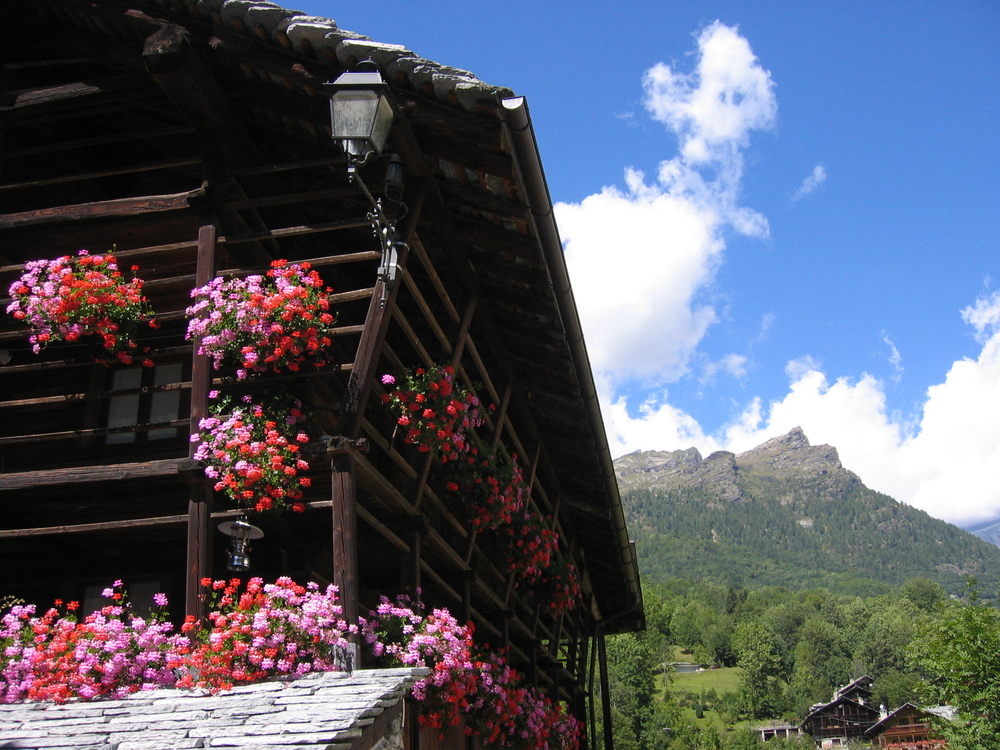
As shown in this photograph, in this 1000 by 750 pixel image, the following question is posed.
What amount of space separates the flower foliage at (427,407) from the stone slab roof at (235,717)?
2397mm

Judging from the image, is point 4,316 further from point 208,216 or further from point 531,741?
point 531,741

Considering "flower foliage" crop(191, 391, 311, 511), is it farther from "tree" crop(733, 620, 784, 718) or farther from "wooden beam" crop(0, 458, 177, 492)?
"tree" crop(733, 620, 784, 718)

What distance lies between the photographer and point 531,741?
33.1 ft

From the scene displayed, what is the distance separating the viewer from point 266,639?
19.8ft

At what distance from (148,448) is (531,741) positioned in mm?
4879

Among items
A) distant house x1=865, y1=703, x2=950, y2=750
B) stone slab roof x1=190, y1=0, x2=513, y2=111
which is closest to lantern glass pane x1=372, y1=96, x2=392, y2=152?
stone slab roof x1=190, y1=0, x2=513, y2=111

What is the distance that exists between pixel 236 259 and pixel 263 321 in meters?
1.74

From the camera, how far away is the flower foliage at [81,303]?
740 centimetres

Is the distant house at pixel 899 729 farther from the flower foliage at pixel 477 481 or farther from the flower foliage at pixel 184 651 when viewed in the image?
the flower foliage at pixel 184 651

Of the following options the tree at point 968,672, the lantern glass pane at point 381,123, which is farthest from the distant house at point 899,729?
the lantern glass pane at point 381,123

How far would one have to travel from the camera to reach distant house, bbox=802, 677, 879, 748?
78.8 meters

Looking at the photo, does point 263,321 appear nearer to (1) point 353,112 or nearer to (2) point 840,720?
(1) point 353,112

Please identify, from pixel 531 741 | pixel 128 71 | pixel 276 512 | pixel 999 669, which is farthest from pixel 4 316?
pixel 999 669

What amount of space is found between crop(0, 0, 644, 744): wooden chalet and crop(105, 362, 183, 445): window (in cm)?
2
